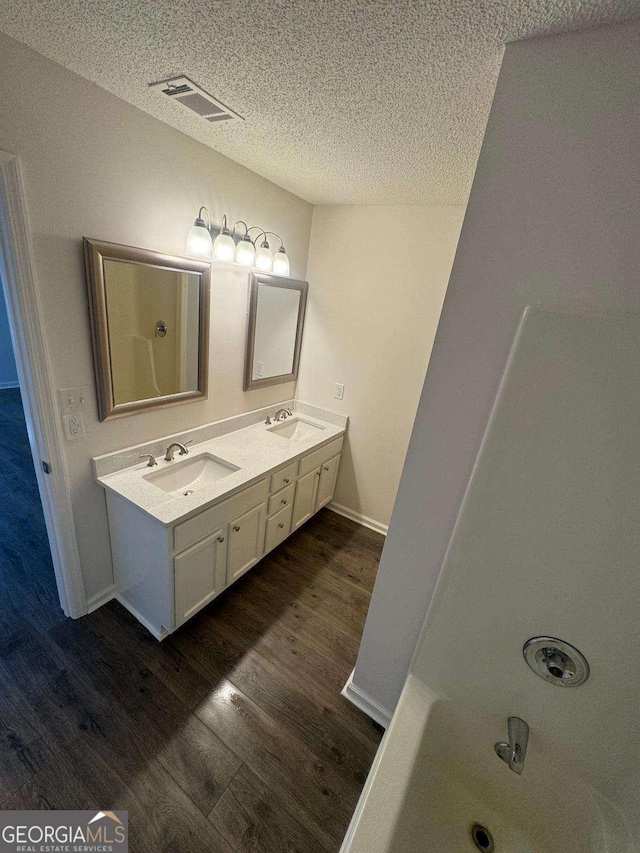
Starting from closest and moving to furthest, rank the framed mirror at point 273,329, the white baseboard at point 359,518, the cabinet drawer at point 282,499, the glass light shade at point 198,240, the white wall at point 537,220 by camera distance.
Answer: the white wall at point 537,220 < the glass light shade at point 198,240 < the cabinet drawer at point 282,499 < the framed mirror at point 273,329 < the white baseboard at point 359,518

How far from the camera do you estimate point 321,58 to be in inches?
39.1

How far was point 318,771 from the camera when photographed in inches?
53.1

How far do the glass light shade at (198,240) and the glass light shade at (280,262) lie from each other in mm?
537

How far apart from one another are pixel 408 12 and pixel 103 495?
83.0 inches

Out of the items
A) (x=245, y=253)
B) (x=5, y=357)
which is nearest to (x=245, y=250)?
(x=245, y=253)

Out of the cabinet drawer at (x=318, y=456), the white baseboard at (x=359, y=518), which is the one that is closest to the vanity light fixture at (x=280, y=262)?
the cabinet drawer at (x=318, y=456)

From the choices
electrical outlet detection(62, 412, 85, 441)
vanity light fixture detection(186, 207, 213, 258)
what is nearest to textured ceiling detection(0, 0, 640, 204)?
vanity light fixture detection(186, 207, 213, 258)

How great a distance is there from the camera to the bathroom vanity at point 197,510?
1595mm

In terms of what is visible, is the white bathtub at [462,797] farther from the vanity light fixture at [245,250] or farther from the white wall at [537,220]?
the vanity light fixture at [245,250]

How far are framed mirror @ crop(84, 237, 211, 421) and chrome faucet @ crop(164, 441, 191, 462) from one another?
25 centimetres

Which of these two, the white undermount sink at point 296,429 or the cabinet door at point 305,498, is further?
the white undermount sink at point 296,429

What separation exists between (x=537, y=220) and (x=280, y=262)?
166cm

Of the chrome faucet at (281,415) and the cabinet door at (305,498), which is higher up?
the chrome faucet at (281,415)

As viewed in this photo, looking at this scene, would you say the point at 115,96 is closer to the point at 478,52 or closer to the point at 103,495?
the point at 478,52
